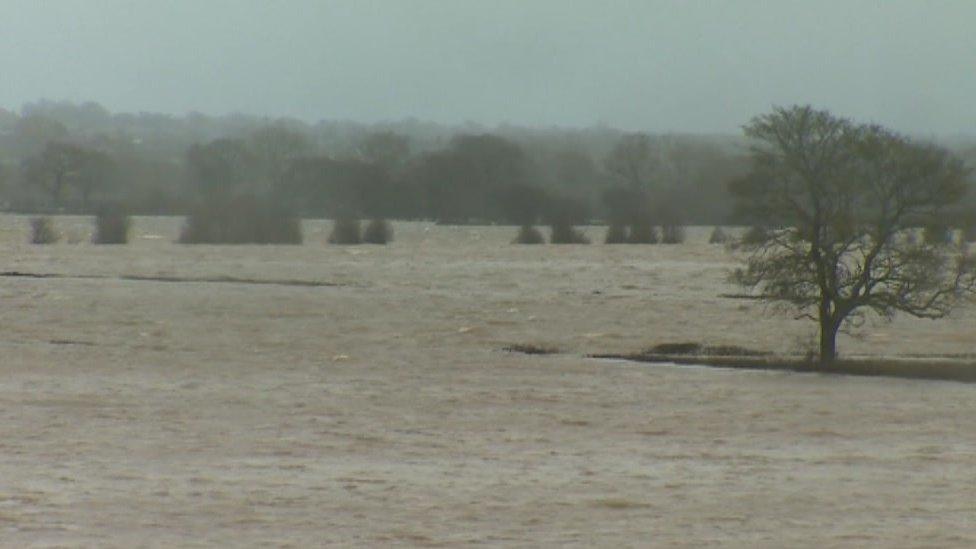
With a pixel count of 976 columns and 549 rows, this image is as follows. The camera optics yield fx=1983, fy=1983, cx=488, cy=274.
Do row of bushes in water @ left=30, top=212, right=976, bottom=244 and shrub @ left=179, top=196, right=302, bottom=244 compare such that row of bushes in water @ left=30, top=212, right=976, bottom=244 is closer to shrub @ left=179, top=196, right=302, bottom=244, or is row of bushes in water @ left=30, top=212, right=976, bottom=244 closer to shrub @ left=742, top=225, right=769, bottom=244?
shrub @ left=179, top=196, right=302, bottom=244

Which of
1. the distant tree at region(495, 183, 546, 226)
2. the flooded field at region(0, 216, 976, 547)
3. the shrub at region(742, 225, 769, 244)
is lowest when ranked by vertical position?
the flooded field at region(0, 216, 976, 547)

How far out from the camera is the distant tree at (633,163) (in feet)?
128

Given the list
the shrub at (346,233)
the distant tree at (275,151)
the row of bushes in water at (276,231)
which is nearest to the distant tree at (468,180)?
the row of bushes in water at (276,231)

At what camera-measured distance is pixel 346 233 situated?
116 feet

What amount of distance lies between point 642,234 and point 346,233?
5300 mm

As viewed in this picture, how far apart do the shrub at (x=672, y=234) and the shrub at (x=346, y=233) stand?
214 inches

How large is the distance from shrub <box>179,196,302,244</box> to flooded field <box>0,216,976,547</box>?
6206 mm

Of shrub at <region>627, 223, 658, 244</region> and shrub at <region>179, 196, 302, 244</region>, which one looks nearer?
shrub at <region>179, 196, 302, 244</region>

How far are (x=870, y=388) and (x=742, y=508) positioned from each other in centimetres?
668

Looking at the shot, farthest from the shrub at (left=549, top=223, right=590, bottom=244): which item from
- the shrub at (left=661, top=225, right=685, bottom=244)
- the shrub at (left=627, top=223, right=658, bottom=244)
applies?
the shrub at (left=661, top=225, right=685, bottom=244)

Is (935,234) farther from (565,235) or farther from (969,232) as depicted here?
(565,235)

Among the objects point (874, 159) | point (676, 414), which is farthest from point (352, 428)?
point (874, 159)

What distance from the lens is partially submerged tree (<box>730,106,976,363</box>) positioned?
18.0 meters

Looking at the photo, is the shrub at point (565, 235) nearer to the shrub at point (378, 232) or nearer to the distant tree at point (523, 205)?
the distant tree at point (523, 205)
